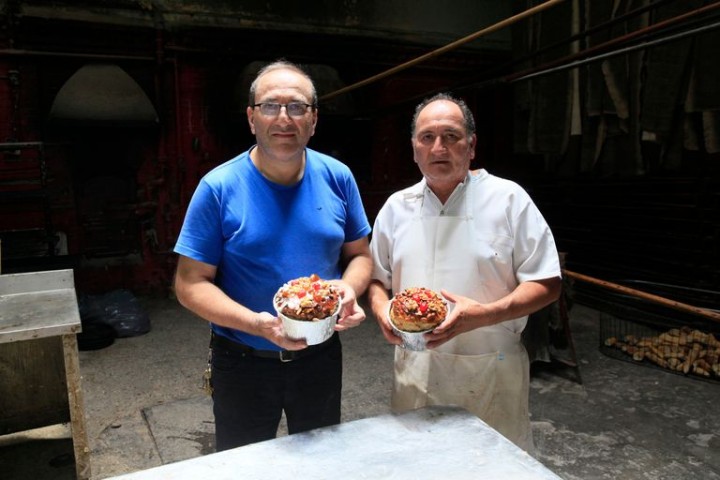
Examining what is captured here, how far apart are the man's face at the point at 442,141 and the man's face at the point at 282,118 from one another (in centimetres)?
43

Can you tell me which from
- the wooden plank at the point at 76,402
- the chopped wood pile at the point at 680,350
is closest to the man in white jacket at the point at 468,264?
the wooden plank at the point at 76,402

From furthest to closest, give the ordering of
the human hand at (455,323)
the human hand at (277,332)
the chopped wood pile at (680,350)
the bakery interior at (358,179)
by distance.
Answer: the chopped wood pile at (680,350)
the bakery interior at (358,179)
the human hand at (455,323)
the human hand at (277,332)

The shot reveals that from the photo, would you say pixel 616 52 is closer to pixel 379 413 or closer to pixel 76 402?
pixel 379 413

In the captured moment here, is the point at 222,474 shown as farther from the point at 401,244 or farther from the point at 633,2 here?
the point at 633,2

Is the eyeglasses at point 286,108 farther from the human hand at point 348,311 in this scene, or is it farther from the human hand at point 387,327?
the human hand at point 387,327

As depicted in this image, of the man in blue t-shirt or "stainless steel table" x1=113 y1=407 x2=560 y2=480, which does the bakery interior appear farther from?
"stainless steel table" x1=113 y1=407 x2=560 y2=480

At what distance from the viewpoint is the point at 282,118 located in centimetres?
178

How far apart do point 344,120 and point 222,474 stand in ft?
18.8

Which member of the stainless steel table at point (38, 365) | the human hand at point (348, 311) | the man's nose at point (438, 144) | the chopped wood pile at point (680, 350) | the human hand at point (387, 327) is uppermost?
the man's nose at point (438, 144)

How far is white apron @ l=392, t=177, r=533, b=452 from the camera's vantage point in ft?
6.43

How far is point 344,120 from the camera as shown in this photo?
670 centimetres

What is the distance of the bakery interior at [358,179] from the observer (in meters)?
3.54

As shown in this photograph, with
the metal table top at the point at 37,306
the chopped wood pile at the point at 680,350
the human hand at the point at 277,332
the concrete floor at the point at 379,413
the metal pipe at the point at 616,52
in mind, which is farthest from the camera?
the chopped wood pile at the point at 680,350

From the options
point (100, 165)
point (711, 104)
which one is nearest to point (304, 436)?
point (711, 104)
